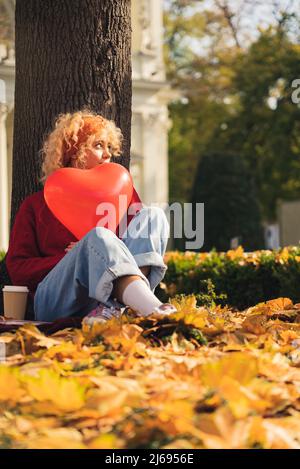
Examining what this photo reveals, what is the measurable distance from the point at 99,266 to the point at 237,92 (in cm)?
2910

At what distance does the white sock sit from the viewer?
3484 millimetres

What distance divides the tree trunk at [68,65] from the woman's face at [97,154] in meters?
0.69

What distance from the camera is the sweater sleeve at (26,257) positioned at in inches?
164

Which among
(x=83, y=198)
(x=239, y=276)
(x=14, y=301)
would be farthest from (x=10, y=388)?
(x=239, y=276)

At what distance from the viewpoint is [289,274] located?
23.2 feet

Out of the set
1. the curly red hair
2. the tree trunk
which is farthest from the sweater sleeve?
the tree trunk

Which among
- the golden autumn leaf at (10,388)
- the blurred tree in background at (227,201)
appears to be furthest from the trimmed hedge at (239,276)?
the blurred tree in background at (227,201)

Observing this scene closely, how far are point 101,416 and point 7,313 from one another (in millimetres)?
1934

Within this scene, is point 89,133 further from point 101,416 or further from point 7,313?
point 101,416

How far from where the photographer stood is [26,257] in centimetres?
424

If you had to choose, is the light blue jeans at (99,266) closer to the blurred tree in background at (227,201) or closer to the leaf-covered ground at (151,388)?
the leaf-covered ground at (151,388)

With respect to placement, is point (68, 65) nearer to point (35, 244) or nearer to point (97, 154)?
point (97, 154)

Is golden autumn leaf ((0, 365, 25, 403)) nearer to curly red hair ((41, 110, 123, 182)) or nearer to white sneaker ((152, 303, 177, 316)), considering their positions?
white sneaker ((152, 303, 177, 316))

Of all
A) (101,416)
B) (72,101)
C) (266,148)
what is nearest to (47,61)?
(72,101)
